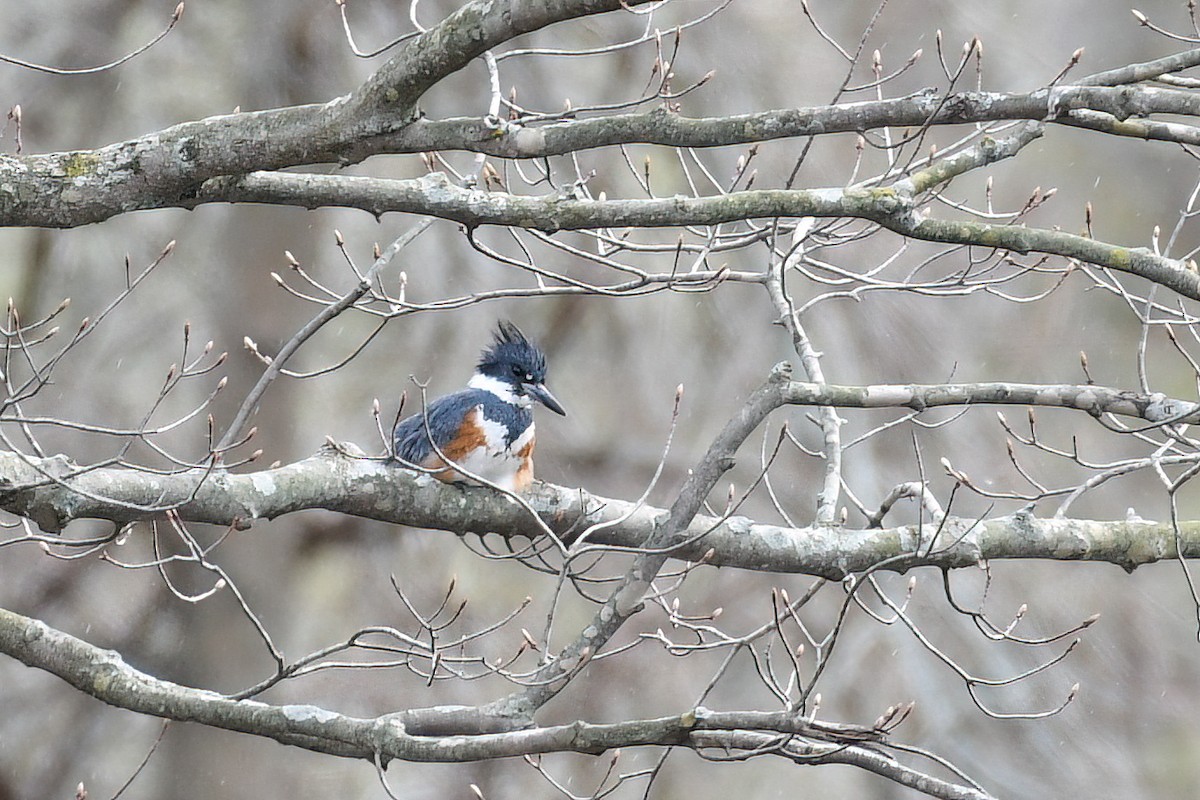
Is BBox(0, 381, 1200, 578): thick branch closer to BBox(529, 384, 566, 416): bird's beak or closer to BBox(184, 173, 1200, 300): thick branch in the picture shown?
BBox(184, 173, 1200, 300): thick branch

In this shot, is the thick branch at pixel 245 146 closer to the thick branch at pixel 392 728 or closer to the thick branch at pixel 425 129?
the thick branch at pixel 425 129

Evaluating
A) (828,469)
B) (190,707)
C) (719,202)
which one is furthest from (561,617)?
(719,202)

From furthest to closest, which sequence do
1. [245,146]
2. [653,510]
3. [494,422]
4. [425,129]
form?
1. [494,422]
2. [653,510]
3. [245,146]
4. [425,129]

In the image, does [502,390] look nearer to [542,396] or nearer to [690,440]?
[542,396]

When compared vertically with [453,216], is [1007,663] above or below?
above

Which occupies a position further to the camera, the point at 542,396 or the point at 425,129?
the point at 542,396

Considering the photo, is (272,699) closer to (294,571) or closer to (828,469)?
(294,571)

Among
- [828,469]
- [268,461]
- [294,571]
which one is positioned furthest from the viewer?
[294,571]

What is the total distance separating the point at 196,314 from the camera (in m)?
6.19

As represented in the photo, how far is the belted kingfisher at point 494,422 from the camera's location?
382 centimetres

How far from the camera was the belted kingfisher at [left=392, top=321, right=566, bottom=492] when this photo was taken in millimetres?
3822

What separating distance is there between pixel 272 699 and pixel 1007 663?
11.2 ft

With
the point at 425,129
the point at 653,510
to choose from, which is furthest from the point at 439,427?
the point at 425,129

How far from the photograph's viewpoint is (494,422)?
3.92 metres
